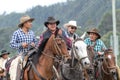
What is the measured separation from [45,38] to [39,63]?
0.60 meters

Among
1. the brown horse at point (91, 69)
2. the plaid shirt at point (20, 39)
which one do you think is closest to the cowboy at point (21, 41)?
the plaid shirt at point (20, 39)

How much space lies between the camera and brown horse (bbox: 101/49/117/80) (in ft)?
45.0

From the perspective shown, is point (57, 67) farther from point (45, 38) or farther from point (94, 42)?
point (94, 42)

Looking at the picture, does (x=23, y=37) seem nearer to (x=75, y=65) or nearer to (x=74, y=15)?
(x=75, y=65)

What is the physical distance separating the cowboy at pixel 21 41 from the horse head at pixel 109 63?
2.28 metres

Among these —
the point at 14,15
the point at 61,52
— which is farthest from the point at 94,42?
the point at 14,15

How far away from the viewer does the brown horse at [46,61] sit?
1102 centimetres

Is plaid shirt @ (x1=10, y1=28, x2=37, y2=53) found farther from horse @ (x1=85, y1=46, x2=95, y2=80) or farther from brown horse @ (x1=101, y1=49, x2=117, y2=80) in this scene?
brown horse @ (x1=101, y1=49, x2=117, y2=80)

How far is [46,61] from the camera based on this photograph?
37.6 feet

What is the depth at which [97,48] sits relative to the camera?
48.9ft

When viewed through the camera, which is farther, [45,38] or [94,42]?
[94,42]

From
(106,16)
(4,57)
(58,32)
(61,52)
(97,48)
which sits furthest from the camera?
(106,16)

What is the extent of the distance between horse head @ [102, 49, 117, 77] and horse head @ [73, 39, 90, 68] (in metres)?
1.19

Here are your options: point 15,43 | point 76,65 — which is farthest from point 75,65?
point 15,43
